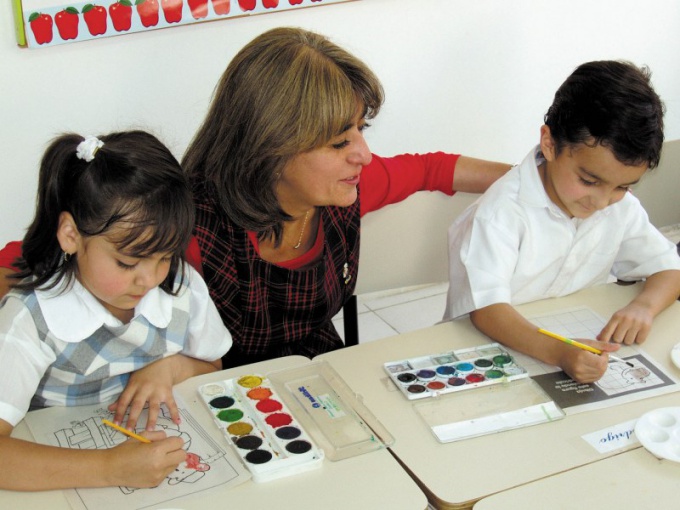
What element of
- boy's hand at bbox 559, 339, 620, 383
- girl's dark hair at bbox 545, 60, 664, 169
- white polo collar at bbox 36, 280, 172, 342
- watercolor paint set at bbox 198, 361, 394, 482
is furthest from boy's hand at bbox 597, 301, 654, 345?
white polo collar at bbox 36, 280, 172, 342

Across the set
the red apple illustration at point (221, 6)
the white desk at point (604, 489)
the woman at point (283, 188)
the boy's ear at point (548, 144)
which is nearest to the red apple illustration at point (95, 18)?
the red apple illustration at point (221, 6)

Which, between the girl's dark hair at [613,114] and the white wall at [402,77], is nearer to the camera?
the girl's dark hair at [613,114]

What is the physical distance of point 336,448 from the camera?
3.95 ft

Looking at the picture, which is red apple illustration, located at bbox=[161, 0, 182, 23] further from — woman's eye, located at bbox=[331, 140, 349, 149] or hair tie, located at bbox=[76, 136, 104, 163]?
hair tie, located at bbox=[76, 136, 104, 163]

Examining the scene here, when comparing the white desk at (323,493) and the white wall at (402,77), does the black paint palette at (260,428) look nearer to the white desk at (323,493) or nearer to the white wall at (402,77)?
the white desk at (323,493)

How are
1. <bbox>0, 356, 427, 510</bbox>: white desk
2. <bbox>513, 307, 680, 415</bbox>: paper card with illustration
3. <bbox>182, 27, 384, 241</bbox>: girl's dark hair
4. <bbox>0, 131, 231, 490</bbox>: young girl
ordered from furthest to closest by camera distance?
<bbox>182, 27, 384, 241</bbox>: girl's dark hair < <bbox>513, 307, 680, 415</bbox>: paper card with illustration < <bbox>0, 131, 231, 490</bbox>: young girl < <bbox>0, 356, 427, 510</bbox>: white desk

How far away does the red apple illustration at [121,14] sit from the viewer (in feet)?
7.16

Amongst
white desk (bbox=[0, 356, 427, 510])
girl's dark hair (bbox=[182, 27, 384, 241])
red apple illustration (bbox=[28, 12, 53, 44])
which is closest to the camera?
white desk (bbox=[0, 356, 427, 510])

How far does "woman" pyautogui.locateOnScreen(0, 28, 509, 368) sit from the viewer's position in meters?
1.48

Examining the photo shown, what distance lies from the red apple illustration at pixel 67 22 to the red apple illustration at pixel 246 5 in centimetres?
45

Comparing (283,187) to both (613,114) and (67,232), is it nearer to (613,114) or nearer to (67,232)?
(67,232)

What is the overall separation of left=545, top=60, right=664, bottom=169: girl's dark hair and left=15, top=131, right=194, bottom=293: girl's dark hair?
76 centimetres

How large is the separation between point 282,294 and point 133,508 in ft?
2.13

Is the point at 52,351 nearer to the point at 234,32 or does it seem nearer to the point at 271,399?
the point at 271,399
